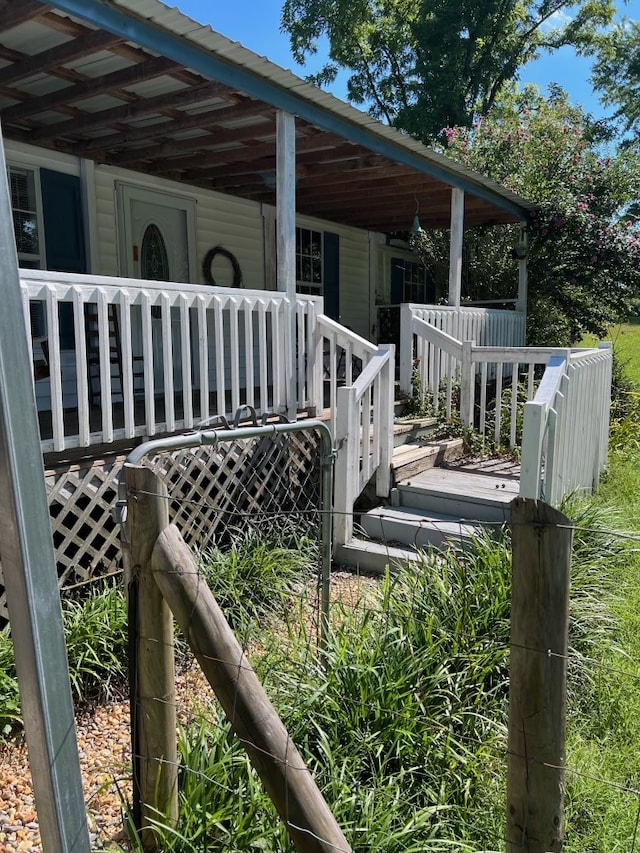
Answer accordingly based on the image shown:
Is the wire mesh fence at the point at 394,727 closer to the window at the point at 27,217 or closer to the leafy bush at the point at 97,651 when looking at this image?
the leafy bush at the point at 97,651

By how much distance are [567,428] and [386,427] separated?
141 centimetres

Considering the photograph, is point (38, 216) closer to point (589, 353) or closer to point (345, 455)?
point (345, 455)

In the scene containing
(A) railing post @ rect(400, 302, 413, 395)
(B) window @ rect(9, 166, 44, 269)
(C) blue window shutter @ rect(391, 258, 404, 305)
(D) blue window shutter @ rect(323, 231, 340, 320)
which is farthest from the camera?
(C) blue window shutter @ rect(391, 258, 404, 305)

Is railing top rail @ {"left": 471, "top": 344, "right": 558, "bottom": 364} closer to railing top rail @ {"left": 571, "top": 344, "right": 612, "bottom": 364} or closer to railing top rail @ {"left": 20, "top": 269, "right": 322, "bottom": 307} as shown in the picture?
railing top rail @ {"left": 571, "top": 344, "right": 612, "bottom": 364}

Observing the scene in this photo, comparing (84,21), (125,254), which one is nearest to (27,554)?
(84,21)

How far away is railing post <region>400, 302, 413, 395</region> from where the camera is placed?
7.07 m

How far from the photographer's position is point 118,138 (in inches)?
257

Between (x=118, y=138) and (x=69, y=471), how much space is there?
4.07m

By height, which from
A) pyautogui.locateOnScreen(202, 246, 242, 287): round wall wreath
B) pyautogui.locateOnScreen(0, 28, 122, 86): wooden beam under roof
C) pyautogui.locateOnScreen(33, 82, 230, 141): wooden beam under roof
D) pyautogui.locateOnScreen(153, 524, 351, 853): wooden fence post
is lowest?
pyautogui.locateOnScreen(153, 524, 351, 853): wooden fence post

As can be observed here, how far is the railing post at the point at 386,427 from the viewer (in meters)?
5.41

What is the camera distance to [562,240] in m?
11.4

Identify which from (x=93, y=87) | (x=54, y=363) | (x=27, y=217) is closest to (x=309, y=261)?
(x=27, y=217)

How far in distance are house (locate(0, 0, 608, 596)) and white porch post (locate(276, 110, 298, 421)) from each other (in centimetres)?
2

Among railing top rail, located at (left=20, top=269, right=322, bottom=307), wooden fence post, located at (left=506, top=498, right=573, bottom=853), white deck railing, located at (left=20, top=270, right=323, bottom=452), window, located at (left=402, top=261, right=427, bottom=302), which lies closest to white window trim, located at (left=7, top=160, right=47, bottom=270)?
white deck railing, located at (left=20, top=270, right=323, bottom=452)
